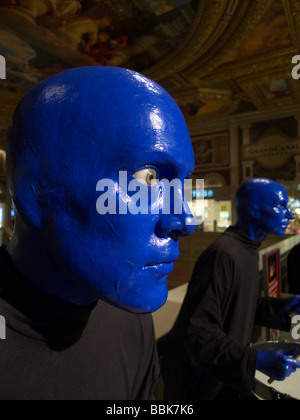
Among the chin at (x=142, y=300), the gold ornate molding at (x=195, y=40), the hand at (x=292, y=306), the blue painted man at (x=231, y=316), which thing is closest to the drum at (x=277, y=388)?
the blue painted man at (x=231, y=316)

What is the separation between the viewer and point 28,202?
56 cm

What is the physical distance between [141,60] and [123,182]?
840 cm

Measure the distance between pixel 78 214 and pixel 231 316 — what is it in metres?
1.30

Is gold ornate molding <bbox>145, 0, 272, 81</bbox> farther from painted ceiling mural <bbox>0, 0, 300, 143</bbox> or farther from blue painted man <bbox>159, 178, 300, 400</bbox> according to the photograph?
blue painted man <bbox>159, 178, 300, 400</bbox>

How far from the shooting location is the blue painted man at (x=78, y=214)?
54 cm

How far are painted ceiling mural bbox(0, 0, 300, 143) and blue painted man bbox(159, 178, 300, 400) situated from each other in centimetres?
572

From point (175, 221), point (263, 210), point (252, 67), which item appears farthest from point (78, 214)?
point (252, 67)

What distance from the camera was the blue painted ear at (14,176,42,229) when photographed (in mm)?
555

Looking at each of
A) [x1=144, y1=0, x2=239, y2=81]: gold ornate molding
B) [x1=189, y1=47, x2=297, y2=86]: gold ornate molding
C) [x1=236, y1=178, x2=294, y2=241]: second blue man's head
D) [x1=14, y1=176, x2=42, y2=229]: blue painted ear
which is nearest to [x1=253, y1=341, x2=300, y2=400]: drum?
[x1=236, y1=178, x2=294, y2=241]: second blue man's head

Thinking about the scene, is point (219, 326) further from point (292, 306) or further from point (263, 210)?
point (263, 210)

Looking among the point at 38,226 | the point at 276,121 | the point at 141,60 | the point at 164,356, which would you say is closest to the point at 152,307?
the point at 38,226

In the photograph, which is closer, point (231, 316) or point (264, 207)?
point (231, 316)

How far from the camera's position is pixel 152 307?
581 mm

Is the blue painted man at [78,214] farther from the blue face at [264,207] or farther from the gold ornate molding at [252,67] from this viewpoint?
the gold ornate molding at [252,67]
